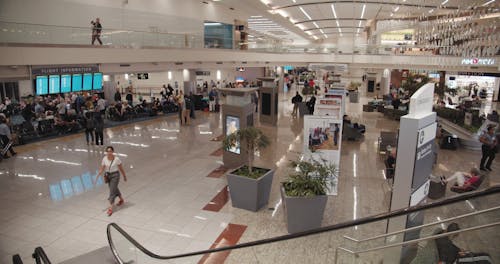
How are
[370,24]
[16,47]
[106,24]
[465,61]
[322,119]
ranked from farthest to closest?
Result: [370,24]
[465,61]
[106,24]
[16,47]
[322,119]

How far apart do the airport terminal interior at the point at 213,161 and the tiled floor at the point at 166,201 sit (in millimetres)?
47

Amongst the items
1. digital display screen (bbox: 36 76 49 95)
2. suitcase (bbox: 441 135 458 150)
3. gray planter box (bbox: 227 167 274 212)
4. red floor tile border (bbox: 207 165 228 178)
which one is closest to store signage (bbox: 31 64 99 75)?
digital display screen (bbox: 36 76 49 95)

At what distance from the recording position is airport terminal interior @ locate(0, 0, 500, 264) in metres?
5.21

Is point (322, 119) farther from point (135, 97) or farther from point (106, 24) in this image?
point (135, 97)

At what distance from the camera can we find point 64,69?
42.8 ft

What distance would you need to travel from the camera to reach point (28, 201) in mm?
8531

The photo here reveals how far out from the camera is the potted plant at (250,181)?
7.77 meters

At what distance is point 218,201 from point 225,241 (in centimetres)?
194

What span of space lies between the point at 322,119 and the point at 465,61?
65.2ft

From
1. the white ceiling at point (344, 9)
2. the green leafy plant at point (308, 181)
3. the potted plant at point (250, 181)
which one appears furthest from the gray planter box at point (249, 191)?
the white ceiling at point (344, 9)

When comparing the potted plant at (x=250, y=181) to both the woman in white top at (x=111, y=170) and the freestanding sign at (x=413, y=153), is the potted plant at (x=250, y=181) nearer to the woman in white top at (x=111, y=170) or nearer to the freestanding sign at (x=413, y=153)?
the woman in white top at (x=111, y=170)

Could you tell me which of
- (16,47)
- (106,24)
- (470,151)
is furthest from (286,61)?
(16,47)

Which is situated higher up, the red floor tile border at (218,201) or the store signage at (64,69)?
the store signage at (64,69)

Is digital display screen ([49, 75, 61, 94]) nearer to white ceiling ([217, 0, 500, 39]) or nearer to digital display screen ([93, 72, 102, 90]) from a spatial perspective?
digital display screen ([93, 72, 102, 90])
